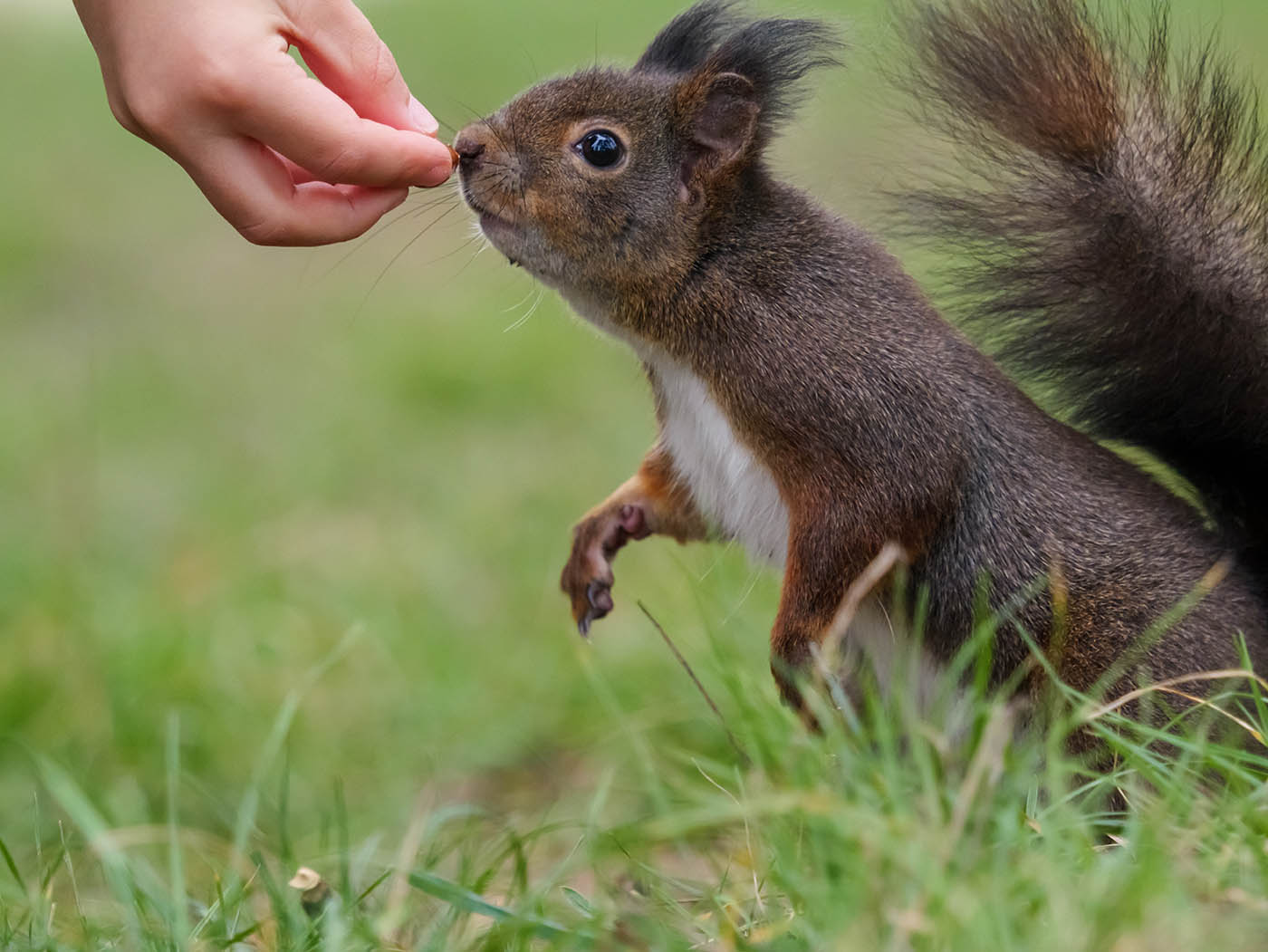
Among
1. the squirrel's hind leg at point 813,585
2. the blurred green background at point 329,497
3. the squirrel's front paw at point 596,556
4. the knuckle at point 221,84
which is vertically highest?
the knuckle at point 221,84

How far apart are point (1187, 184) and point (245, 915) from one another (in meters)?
1.67

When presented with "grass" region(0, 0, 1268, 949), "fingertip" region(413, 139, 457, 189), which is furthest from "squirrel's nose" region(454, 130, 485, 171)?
"fingertip" region(413, 139, 457, 189)

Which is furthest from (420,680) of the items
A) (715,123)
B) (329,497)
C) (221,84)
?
(221,84)

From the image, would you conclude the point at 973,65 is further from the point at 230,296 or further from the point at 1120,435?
the point at 230,296

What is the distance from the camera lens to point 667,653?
10.7ft

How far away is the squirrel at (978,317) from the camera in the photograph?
7.36 feet

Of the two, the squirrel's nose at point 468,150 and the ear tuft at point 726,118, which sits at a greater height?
the ear tuft at point 726,118

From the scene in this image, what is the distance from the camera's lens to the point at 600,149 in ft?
8.00

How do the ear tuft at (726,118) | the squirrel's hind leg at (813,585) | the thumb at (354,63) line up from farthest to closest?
1. the ear tuft at (726,118)
2. the squirrel's hind leg at (813,585)
3. the thumb at (354,63)

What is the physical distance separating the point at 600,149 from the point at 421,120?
0.35 m

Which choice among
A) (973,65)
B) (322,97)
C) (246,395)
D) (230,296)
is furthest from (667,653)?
(230,296)

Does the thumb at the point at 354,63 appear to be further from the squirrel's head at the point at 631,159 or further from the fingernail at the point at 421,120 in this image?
the squirrel's head at the point at 631,159

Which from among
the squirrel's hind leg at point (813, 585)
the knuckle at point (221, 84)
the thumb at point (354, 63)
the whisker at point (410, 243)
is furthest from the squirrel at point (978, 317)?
the knuckle at point (221, 84)

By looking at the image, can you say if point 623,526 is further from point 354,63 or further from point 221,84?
point 221,84
